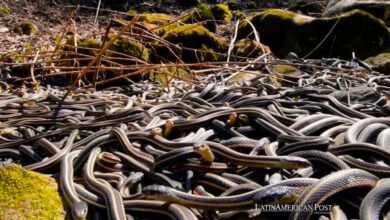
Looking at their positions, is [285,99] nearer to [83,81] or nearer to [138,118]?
[138,118]

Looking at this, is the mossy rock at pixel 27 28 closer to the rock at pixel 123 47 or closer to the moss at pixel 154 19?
the moss at pixel 154 19

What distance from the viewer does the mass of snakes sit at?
1.79 meters

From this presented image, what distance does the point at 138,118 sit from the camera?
3.37 m

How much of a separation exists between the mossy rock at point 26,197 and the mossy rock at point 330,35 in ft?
24.3

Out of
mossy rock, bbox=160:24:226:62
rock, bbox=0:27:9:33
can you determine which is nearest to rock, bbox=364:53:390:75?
mossy rock, bbox=160:24:226:62

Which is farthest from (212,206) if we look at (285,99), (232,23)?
(232,23)

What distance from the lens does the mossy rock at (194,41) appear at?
908 centimetres

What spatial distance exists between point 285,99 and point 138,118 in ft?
4.52

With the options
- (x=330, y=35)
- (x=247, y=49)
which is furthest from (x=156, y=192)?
(x=330, y=35)

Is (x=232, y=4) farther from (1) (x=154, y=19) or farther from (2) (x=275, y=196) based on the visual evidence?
(2) (x=275, y=196)

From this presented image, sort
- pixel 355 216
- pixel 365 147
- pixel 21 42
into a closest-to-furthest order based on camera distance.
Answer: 1. pixel 355 216
2. pixel 365 147
3. pixel 21 42

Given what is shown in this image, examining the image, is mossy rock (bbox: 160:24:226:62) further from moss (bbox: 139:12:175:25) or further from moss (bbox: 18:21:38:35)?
moss (bbox: 18:21:38:35)

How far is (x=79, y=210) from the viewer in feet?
6.14

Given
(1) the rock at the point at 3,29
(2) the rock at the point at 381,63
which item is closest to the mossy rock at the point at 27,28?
(1) the rock at the point at 3,29
